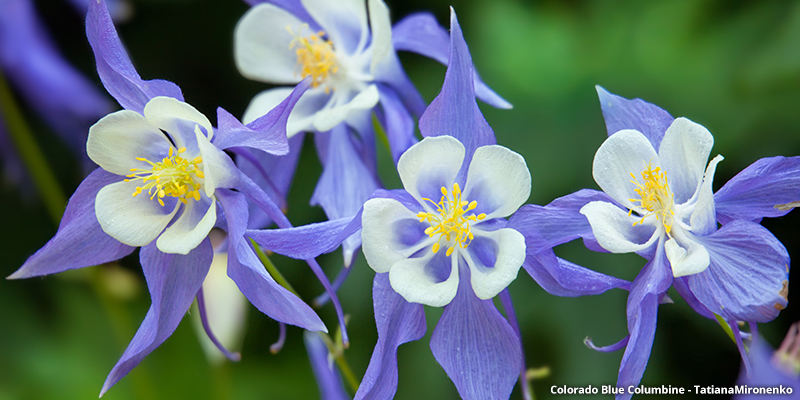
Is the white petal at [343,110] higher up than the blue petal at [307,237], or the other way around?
the white petal at [343,110]

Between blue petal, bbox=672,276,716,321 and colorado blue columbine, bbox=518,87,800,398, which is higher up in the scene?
colorado blue columbine, bbox=518,87,800,398

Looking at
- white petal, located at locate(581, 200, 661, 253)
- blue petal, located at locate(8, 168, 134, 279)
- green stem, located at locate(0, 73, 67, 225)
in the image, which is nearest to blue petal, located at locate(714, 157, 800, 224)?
white petal, located at locate(581, 200, 661, 253)

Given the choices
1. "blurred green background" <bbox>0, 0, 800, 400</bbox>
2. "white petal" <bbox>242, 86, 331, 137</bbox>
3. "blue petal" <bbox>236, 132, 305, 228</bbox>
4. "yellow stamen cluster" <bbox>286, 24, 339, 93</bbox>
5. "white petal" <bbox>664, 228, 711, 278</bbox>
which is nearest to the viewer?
"white petal" <bbox>664, 228, 711, 278</bbox>

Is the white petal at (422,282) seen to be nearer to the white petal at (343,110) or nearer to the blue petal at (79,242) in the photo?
the white petal at (343,110)

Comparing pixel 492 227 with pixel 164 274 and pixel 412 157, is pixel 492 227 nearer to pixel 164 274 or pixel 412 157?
pixel 412 157

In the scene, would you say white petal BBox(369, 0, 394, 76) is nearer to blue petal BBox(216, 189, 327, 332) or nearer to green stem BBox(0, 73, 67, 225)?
blue petal BBox(216, 189, 327, 332)

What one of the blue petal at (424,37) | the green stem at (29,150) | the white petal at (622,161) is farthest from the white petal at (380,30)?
the green stem at (29,150)

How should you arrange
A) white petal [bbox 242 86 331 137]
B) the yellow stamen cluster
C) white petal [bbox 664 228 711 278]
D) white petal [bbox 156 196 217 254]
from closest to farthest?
1. white petal [bbox 664 228 711 278]
2. white petal [bbox 156 196 217 254]
3. white petal [bbox 242 86 331 137]
4. the yellow stamen cluster
